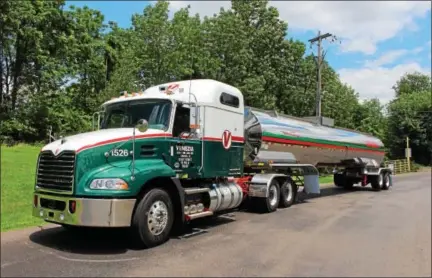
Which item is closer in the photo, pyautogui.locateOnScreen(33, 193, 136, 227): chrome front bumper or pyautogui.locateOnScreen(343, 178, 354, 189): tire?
pyautogui.locateOnScreen(33, 193, 136, 227): chrome front bumper

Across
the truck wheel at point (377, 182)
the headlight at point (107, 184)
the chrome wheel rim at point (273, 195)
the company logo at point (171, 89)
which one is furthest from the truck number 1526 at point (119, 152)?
the truck wheel at point (377, 182)

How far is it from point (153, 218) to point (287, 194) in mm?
7255

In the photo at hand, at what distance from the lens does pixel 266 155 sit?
45.1 feet

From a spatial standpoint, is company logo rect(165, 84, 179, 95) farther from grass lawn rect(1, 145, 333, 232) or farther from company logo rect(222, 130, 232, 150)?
grass lawn rect(1, 145, 333, 232)

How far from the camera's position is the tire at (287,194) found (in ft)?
46.9

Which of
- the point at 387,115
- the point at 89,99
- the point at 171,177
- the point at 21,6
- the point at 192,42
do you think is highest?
the point at 21,6

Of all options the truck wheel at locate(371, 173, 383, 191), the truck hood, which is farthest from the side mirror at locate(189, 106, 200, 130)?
the truck wheel at locate(371, 173, 383, 191)

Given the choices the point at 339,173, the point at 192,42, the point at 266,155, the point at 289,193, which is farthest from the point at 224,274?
the point at 192,42

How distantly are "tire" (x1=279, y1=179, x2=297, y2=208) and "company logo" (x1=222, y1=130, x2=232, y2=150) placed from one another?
3.93 m

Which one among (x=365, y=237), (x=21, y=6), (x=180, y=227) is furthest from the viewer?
(x=21, y=6)

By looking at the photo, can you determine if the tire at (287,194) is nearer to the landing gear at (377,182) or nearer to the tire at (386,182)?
the landing gear at (377,182)

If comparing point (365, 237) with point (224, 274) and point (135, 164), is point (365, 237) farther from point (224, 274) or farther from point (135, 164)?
point (135, 164)

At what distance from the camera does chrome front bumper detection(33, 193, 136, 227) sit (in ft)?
24.2

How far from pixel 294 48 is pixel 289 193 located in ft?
84.4
